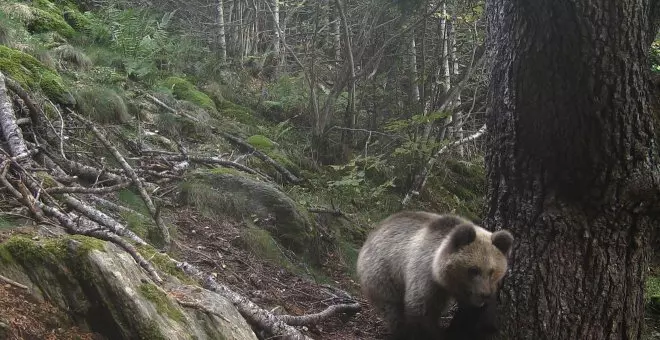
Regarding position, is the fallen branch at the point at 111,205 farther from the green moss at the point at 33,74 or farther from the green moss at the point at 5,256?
the green moss at the point at 5,256

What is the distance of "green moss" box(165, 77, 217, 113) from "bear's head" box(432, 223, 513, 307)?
318 inches

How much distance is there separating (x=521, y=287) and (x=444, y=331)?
0.97 meters

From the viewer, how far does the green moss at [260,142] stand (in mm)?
10695

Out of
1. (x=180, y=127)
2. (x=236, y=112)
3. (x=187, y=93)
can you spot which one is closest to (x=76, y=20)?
(x=187, y=93)

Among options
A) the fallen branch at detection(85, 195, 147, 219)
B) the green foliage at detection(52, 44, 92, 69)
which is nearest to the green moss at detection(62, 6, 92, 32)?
the green foliage at detection(52, 44, 92, 69)

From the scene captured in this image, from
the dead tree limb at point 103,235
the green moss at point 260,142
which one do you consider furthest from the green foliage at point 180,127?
the dead tree limb at point 103,235

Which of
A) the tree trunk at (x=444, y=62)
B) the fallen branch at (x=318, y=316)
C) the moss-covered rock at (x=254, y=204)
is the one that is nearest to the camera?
the fallen branch at (x=318, y=316)

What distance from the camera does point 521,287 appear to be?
16.3ft

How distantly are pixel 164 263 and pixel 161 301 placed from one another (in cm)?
104

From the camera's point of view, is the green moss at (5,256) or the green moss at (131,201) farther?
the green moss at (131,201)

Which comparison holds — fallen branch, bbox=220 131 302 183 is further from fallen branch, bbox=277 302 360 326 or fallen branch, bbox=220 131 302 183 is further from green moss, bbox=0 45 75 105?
fallen branch, bbox=277 302 360 326

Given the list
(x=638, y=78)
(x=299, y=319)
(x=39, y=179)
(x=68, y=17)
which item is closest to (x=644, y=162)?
(x=638, y=78)

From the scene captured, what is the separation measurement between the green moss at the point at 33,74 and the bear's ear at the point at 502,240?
5.22 m

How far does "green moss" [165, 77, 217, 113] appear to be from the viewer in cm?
1228
